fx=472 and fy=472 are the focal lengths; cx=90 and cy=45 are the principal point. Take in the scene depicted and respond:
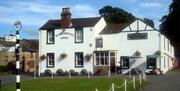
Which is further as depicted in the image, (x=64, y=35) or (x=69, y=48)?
(x=64, y=35)

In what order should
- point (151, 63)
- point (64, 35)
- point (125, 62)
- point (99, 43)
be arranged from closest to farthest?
point (151, 63), point (125, 62), point (99, 43), point (64, 35)

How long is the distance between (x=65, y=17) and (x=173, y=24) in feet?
72.7

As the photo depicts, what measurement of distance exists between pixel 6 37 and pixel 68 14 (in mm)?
41426

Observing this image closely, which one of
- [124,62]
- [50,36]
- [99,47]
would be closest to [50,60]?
[50,36]

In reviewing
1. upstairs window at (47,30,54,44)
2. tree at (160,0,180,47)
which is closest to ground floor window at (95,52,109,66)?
upstairs window at (47,30,54,44)

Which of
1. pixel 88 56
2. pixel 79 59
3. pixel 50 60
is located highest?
pixel 88 56

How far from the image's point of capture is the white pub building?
2222 inches

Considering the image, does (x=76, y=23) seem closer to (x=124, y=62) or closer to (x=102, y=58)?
(x=102, y=58)

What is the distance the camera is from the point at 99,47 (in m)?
59.1

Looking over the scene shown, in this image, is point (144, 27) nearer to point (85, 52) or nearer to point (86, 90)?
point (85, 52)

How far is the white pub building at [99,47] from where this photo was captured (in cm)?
5644

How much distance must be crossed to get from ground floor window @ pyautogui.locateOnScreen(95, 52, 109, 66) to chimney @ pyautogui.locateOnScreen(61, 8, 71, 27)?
6066 mm

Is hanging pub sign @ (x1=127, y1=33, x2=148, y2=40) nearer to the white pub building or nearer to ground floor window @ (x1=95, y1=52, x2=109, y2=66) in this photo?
the white pub building

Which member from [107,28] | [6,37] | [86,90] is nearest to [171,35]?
[107,28]
